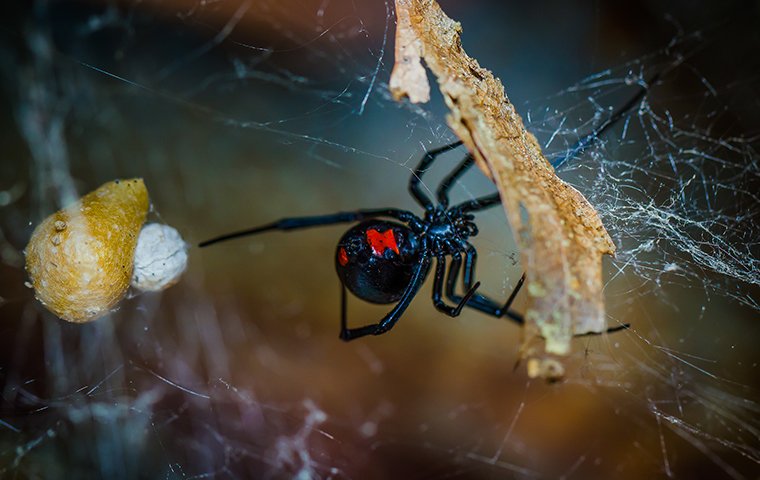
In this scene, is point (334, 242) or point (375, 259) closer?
point (375, 259)

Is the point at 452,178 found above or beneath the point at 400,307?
above

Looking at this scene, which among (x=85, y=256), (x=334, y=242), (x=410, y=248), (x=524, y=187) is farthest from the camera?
(x=334, y=242)

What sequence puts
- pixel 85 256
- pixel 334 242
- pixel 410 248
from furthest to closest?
1. pixel 334 242
2. pixel 410 248
3. pixel 85 256

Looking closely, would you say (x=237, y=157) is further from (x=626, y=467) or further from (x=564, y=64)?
(x=626, y=467)

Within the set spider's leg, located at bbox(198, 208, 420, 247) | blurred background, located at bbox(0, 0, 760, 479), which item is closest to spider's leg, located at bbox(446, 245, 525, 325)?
blurred background, located at bbox(0, 0, 760, 479)

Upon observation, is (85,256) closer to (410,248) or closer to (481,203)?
→ (410,248)

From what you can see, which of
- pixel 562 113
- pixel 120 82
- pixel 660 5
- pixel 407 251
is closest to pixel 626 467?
pixel 407 251

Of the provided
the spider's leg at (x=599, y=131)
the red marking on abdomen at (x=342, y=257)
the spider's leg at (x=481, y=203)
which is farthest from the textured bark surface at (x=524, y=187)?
the red marking on abdomen at (x=342, y=257)

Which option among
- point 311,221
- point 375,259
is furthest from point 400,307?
point 311,221
